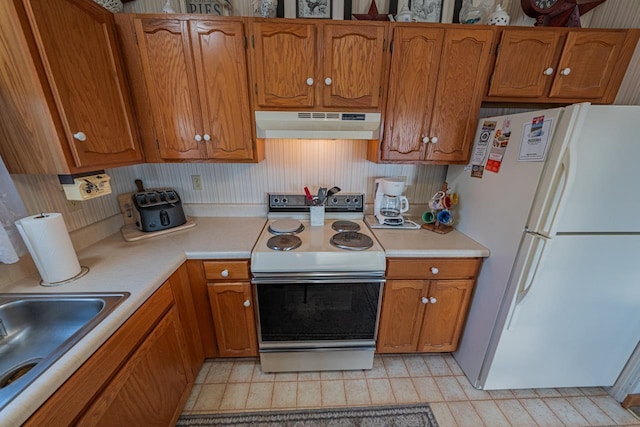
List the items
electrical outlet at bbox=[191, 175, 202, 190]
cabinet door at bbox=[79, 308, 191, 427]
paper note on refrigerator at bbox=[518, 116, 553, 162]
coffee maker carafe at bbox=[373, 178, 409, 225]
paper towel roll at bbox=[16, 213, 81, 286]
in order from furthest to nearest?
electrical outlet at bbox=[191, 175, 202, 190], coffee maker carafe at bbox=[373, 178, 409, 225], paper note on refrigerator at bbox=[518, 116, 553, 162], paper towel roll at bbox=[16, 213, 81, 286], cabinet door at bbox=[79, 308, 191, 427]

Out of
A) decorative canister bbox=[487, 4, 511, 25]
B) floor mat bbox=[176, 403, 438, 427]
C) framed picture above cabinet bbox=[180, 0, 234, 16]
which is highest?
framed picture above cabinet bbox=[180, 0, 234, 16]

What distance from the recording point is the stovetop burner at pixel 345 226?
1.62 metres

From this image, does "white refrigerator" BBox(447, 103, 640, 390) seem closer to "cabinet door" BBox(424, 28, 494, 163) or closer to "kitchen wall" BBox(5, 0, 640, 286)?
"cabinet door" BBox(424, 28, 494, 163)

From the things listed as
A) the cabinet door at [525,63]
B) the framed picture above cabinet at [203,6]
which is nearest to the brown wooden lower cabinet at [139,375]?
the framed picture above cabinet at [203,6]

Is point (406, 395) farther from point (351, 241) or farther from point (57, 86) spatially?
point (57, 86)

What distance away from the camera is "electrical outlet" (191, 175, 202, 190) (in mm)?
1786

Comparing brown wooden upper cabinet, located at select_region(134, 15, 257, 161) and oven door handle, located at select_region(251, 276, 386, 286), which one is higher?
brown wooden upper cabinet, located at select_region(134, 15, 257, 161)

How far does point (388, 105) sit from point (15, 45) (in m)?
1.59

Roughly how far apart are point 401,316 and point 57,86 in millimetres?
2030

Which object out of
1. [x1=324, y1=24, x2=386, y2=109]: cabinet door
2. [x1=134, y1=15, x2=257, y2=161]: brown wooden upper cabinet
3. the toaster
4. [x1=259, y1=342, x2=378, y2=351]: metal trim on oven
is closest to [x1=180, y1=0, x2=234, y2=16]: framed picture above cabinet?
[x1=134, y1=15, x2=257, y2=161]: brown wooden upper cabinet

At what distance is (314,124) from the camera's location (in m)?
1.38

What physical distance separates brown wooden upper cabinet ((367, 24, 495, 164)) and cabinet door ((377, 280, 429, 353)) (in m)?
0.80

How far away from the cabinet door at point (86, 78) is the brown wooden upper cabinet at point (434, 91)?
4.77ft

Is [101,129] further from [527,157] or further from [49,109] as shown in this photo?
[527,157]
